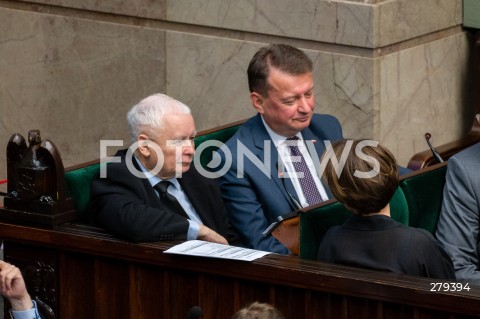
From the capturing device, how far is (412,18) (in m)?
6.41

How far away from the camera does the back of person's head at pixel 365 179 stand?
13.7 feet

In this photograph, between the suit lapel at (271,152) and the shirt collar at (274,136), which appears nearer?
the suit lapel at (271,152)

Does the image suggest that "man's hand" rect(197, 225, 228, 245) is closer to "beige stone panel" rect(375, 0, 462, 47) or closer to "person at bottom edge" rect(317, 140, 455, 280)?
"person at bottom edge" rect(317, 140, 455, 280)

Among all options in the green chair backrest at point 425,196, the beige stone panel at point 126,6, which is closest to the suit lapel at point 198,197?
the green chair backrest at point 425,196

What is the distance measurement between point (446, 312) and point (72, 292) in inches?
60.5

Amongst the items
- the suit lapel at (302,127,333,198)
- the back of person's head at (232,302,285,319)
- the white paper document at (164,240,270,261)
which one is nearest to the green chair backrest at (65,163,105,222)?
the white paper document at (164,240,270,261)

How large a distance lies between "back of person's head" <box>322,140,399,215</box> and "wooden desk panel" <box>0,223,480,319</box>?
234 millimetres

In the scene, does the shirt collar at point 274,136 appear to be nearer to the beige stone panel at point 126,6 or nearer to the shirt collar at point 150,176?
the shirt collar at point 150,176

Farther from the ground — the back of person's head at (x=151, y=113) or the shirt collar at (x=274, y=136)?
the back of person's head at (x=151, y=113)

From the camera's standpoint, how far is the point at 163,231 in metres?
4.71

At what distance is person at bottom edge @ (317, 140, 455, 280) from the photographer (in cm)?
418

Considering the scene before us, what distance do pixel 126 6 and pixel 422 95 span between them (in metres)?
1.77

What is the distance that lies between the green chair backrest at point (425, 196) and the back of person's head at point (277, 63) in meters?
0.67

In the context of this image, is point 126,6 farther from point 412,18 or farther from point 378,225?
point 378,225
